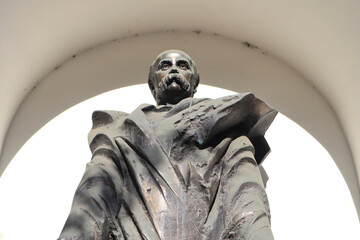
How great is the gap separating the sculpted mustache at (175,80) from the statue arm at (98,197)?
0.55 metres

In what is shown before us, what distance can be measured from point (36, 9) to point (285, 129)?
180cm

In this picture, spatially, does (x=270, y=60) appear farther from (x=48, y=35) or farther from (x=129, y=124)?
(x=129, y=124)

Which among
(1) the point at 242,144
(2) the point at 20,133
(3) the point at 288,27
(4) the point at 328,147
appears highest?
(3) the point at 288,27

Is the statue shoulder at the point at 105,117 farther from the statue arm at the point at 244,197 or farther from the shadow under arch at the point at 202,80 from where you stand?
the shadow under arch at the point at 202,80

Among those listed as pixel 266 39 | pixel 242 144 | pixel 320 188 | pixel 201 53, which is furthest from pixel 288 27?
pixel 242 144

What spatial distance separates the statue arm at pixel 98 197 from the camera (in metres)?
3.98

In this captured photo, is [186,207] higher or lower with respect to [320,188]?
lower

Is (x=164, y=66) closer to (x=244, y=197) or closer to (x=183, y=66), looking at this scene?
(x=183, y=66)

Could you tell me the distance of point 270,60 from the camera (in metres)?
6.34

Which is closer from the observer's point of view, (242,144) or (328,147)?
(242,144)

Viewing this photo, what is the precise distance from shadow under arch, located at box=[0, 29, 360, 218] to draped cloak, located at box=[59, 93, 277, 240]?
101 cm

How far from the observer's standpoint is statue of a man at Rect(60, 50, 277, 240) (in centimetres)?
408

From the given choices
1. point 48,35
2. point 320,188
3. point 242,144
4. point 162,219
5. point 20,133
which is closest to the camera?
point 162,219

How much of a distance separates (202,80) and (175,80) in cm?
108
